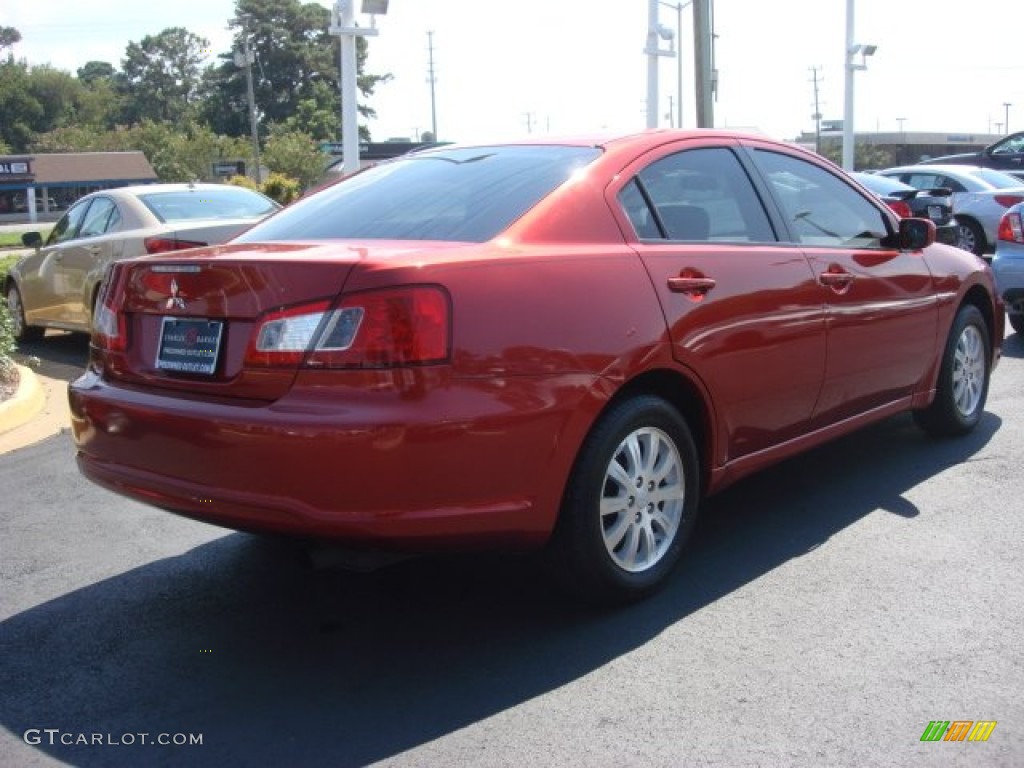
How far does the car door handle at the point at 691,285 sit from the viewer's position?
388 centimetres

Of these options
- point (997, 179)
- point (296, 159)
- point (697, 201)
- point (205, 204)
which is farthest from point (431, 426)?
point (296, 159)

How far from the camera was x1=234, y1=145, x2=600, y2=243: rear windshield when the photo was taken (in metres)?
3.76

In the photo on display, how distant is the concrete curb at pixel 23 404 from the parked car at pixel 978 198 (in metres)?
12.0

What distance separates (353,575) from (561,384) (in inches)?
54.5

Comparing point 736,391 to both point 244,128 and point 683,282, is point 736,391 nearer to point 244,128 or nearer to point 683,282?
point 683,282

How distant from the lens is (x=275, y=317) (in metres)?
3.29

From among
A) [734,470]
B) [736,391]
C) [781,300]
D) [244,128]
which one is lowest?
[734,470]

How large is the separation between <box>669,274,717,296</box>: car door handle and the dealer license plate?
1552 mm

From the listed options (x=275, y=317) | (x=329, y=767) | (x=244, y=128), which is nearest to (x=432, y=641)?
(x=329, y=767)

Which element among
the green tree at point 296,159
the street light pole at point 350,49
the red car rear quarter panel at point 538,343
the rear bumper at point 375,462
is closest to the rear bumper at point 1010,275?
the red car rear quarter panel at point 538,343

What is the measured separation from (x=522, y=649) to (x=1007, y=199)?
13.6 m

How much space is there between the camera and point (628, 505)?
3.76 meters

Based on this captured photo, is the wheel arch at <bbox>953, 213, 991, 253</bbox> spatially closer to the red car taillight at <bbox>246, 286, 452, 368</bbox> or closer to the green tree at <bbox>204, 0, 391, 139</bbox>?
the red car taillight at <bbox>246, 286, 452, 368</bbox>

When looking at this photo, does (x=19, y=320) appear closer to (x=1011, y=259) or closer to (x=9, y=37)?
(x=1011, y=259)
